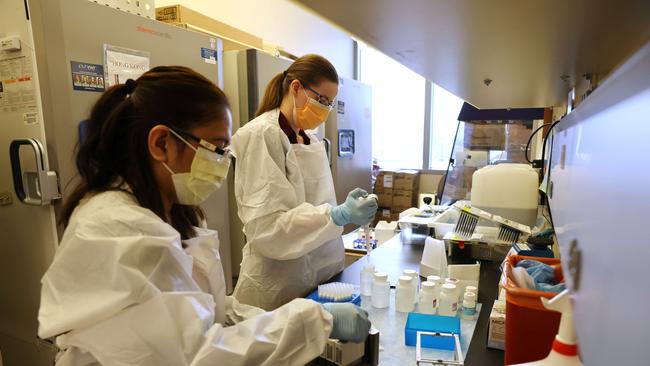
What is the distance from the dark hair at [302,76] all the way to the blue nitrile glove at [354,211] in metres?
0.46

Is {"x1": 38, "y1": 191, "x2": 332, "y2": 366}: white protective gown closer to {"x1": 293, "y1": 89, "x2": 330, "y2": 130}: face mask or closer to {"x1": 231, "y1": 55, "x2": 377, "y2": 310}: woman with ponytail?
{"x1": 231, "y1": 55, "x2": 377, "y2": 310}: woman with ponytail

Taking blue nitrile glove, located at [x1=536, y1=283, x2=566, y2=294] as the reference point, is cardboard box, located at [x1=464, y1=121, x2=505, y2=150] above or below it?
above

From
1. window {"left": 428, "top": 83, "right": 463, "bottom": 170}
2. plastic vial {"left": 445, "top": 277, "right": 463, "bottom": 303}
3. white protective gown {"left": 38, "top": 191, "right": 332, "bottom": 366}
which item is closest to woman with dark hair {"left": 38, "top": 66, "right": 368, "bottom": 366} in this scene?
white protective gown {"left": 38, "top": 191, "right": 332, "bottom": 366}

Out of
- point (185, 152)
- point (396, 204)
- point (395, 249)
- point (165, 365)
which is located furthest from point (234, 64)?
point (396, 204)

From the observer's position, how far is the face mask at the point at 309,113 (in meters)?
1.45

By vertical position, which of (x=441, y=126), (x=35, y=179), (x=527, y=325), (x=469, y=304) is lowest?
(x=469, y=304)

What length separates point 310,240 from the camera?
130cm

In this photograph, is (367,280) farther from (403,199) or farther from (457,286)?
(403,199)

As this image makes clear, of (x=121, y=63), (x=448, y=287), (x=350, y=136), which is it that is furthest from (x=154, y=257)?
(x=350, y=136)

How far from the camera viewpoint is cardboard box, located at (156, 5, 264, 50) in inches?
89.4

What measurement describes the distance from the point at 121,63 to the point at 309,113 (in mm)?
838

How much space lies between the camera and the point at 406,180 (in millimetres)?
4719

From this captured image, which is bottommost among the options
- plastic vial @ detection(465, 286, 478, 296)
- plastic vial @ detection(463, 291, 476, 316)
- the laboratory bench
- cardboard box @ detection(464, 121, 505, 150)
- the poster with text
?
the laboratory bench

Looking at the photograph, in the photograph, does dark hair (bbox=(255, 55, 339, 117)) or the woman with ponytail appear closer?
the woman with ponytail
